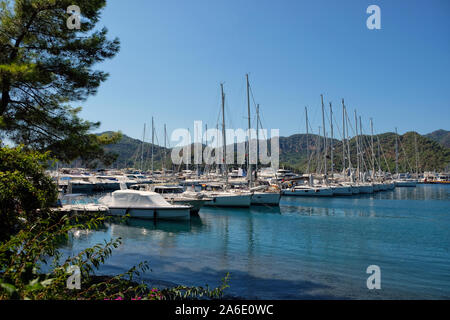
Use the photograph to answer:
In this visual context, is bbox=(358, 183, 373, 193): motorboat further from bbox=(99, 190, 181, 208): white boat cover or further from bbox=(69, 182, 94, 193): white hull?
bbox=(69, 182, 94, 193): white hull

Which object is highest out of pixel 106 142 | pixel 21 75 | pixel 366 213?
pixel 21 75

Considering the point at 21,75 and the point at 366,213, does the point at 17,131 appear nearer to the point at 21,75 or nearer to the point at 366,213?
the point at 21,75

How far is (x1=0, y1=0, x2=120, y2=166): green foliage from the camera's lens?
1016 centimetres

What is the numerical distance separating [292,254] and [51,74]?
16009mm

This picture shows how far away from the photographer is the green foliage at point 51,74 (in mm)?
10156

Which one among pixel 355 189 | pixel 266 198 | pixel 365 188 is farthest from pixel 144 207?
pixel 365 188

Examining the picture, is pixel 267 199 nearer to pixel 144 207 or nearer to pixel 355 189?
pixel 144 207

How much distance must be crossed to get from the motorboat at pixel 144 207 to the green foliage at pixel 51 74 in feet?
60.4

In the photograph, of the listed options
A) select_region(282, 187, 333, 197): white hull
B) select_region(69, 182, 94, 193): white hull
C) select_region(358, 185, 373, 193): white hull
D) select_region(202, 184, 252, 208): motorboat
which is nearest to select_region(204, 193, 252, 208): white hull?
select_region(202, 184, 252, 208): motorboat

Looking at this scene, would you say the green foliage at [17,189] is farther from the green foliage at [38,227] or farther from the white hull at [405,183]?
the white hull at [405,183]

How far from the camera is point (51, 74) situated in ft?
35.8
